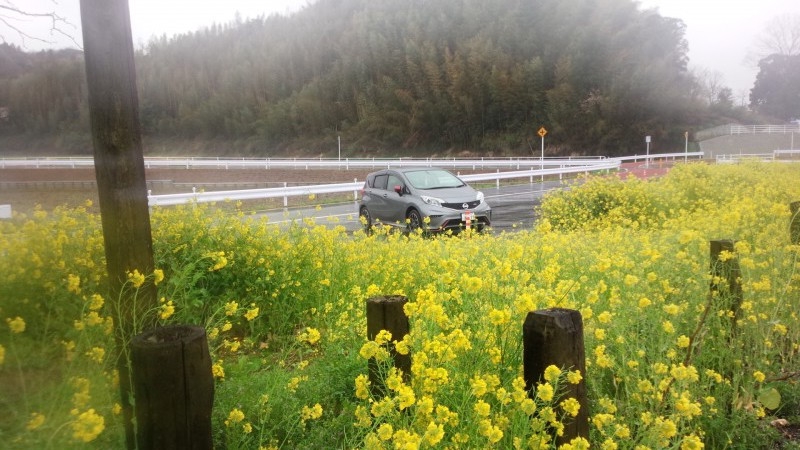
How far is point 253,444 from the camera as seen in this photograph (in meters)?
2.62

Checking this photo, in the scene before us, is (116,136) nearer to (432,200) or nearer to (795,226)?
(795,226)

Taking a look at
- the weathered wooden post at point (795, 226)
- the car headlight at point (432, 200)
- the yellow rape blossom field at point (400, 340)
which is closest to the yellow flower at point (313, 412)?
the yellow rape blossom field at point (400, 340)

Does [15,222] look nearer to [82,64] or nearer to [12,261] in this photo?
[12,261]

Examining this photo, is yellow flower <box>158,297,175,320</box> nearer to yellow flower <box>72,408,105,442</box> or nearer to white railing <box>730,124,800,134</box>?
yellow flower <box>72,408,105,442</box>

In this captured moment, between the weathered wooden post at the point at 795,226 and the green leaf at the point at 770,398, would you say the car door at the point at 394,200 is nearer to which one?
the weathered wooden post at the point at 795,226

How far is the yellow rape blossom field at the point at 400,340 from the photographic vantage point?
6.91ft

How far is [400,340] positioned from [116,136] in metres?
1.41

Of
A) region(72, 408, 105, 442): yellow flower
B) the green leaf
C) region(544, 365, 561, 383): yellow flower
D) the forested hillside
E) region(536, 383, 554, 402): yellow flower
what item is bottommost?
the green leaf

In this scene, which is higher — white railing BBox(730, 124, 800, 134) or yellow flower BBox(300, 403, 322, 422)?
white railing BBox(730, 124, 800, 134)

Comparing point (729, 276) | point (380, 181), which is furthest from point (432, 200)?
point (729, 276)

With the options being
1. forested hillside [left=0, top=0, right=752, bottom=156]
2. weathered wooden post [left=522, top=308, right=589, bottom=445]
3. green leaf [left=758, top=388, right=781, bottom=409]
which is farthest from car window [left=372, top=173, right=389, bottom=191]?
forested hillside [left=0, top=0, right=752, bottom=156]

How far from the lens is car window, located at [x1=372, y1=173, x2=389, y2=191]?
11.9 meters

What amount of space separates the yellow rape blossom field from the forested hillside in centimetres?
2561

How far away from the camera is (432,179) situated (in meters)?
11.6
